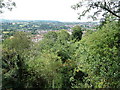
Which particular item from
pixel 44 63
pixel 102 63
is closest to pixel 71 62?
pixel 44 63

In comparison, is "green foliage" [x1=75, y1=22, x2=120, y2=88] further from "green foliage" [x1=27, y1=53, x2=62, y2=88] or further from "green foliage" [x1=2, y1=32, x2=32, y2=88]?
"green foliage" [x1=2, y1=32, x2=32, y2=88]

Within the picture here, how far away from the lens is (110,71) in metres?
4.62

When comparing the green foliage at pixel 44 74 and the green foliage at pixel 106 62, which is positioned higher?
the green foliage at pixel 106 62

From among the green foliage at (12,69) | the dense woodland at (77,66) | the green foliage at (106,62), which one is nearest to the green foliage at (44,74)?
the dense woodland at (77,66)

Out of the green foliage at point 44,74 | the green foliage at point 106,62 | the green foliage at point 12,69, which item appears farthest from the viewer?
the green foliage at point 44,74

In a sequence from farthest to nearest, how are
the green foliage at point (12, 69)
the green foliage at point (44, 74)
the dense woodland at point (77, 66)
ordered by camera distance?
the green foliage at point (44, 74)
the green foliage at point (12, 69)
the dense woodland at point (77, 66)

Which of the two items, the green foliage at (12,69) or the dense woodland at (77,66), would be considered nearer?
the dense woodland at (77,66)

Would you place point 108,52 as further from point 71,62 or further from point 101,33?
point 71,62

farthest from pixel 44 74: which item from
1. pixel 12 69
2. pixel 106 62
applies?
pixel 106 62

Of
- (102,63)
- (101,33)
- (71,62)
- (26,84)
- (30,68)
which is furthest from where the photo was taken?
(71,62)

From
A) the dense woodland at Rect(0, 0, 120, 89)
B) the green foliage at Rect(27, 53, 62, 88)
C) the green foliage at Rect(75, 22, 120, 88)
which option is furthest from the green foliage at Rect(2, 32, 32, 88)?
the green foliage at Rect(75, 22, 120, 88)

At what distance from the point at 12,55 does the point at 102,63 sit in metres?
5.59

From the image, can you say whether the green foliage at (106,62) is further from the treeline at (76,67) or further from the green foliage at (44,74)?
the green foliage at (44,74)

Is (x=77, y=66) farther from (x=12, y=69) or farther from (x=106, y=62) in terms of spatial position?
(x=12, y=69)
